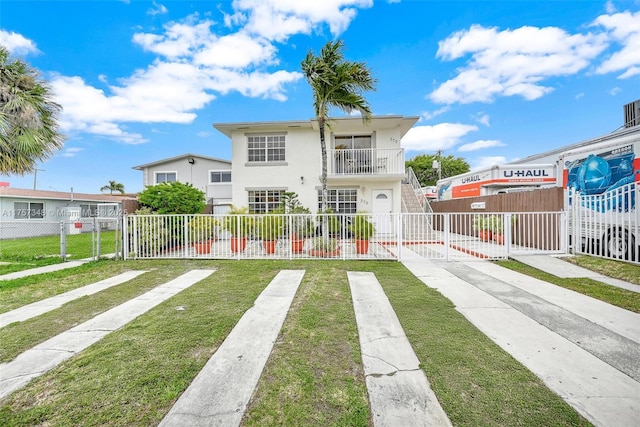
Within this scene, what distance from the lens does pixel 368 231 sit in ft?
29.1

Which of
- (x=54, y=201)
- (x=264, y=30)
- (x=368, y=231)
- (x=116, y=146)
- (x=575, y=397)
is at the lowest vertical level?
(x=575, y=397)

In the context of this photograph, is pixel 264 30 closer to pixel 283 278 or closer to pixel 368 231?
pixel 368 231

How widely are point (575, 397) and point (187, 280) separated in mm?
6432

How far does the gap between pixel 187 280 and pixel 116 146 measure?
25.9 meters

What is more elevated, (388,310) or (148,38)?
(148,38)

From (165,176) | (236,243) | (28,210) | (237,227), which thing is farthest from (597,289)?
(28,210)

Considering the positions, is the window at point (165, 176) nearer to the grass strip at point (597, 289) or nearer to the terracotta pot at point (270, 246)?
the terracotta pot at point (270, 246)

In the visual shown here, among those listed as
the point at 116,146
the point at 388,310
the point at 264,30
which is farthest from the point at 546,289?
the point at 116,146

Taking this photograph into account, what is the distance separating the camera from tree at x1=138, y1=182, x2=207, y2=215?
33.3 feet

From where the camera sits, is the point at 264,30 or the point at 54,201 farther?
the point at 54,201

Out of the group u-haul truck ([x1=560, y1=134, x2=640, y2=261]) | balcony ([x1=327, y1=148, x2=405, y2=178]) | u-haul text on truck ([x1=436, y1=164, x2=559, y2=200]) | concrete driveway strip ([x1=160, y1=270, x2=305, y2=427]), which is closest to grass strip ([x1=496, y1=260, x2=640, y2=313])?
u-haul truck ([x1=560, y1=134, x2=640, y2=261])

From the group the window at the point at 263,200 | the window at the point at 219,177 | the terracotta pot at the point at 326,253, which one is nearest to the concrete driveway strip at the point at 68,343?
the terracotta pot at the point at 326,253

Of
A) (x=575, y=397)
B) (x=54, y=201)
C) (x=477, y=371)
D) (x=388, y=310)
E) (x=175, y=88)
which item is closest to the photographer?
(x=575, y=397)

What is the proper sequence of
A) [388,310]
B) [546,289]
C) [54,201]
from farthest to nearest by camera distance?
[54,201] < [546,289] < [388,310]
